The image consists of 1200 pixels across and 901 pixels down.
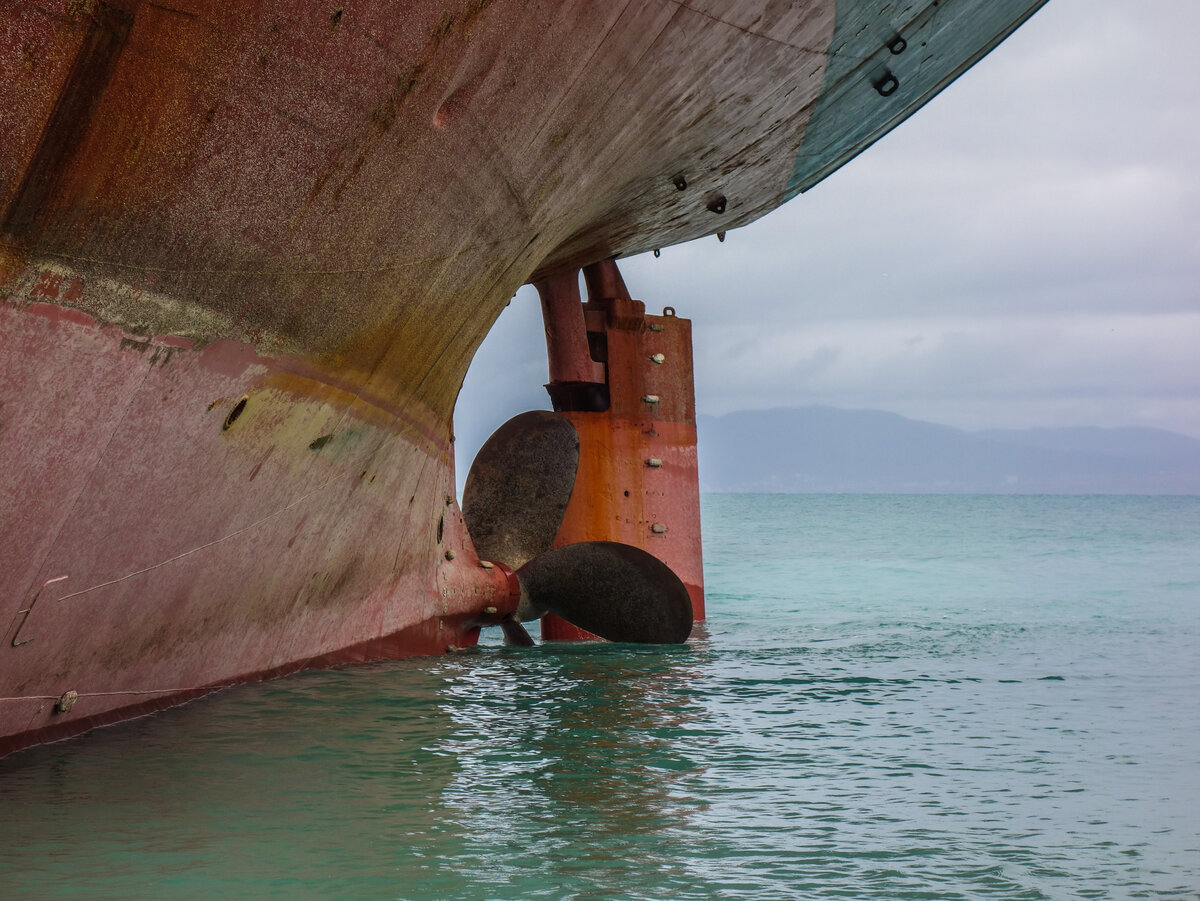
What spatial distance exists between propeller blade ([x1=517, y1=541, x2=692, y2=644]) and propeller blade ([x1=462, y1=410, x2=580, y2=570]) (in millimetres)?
615

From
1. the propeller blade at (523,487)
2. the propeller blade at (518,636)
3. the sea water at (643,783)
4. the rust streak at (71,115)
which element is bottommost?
the sea water at (643,783)

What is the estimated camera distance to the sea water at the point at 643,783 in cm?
315

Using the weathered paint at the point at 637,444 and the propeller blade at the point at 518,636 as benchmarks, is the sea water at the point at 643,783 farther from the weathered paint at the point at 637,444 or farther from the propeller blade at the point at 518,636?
the weathered paint at the point at 637,444

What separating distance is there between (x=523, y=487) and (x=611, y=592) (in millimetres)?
1288

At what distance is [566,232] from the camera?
21.8 ft

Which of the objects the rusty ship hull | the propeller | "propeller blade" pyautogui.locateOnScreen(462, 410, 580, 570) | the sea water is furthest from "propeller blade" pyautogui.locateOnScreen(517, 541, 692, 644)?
the rusty ship hull

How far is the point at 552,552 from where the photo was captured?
7.68m

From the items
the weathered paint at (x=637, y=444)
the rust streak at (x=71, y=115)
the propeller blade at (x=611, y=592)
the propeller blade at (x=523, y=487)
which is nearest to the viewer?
the rust streak at (x=71, y=115)

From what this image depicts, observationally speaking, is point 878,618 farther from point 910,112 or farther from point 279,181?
point 279,181

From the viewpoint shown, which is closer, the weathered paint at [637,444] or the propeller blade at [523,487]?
the propeller blade at [523,487]

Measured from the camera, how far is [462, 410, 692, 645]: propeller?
7.50 meters

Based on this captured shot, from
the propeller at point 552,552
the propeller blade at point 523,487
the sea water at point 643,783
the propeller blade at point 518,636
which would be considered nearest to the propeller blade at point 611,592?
the propeller at point 552,552

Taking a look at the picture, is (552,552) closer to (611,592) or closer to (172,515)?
(611,592)

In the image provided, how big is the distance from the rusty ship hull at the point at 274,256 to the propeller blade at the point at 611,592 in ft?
3.51
